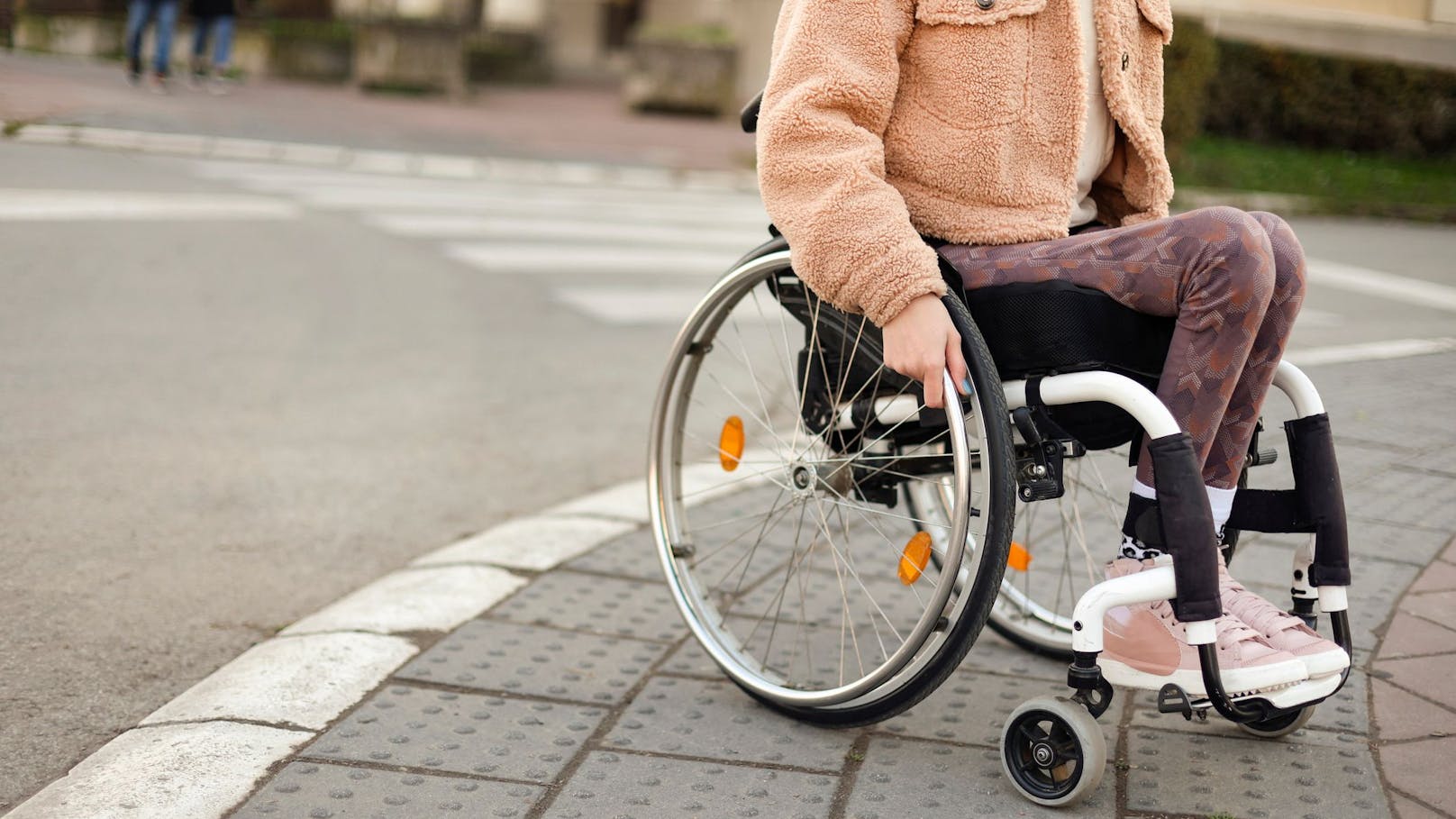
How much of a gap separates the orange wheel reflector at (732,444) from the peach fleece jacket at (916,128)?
24.5 inches

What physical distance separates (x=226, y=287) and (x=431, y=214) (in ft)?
9.06

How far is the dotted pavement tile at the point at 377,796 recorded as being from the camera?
2328 mm

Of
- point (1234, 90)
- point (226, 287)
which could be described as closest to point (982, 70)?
point (226, 287)

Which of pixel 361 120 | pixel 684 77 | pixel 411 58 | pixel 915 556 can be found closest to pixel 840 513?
pixel 915 556

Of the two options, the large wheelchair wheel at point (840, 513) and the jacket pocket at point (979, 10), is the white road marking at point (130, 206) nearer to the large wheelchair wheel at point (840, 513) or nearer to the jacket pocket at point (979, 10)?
the large wheelchair wheel at point (840, 513)

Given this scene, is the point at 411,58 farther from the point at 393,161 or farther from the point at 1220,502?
the point at 1220,502

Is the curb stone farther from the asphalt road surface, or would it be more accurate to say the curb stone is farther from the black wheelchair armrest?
the black wheelchair armrest

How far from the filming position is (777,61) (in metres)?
2.54

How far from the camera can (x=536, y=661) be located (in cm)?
304

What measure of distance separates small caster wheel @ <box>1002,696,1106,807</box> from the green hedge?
1546 centimetres

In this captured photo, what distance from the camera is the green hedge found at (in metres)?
17.0

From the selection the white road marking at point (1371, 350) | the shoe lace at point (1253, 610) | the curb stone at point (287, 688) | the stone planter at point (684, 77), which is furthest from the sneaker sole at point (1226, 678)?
the stone planter at point (684, 77)

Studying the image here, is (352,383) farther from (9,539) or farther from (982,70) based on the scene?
(982,70)

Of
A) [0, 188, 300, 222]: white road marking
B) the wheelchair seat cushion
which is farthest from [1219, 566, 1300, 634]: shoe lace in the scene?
[0, 188, 300, 222]: white road marking
